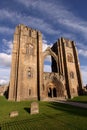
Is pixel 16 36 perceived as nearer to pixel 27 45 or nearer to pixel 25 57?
pixel 27 45

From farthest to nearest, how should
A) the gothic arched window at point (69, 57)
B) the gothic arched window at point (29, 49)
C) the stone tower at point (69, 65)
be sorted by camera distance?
the gothic arched window at point (69, 57) < the stone tower at point (69, 65) < the gothic arched window at point (29, 49)

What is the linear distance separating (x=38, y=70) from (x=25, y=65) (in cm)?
339

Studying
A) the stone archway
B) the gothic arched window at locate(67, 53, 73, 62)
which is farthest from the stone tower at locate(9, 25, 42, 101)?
the gothic arched window at locate(67, 53, 73, 62)

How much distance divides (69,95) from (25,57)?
14.9 metres

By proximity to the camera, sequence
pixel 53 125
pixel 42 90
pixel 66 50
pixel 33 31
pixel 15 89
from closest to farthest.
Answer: pixel 53 125, pixel 15 89, pixel 42 90, pixel 33 31, pixel 66 50

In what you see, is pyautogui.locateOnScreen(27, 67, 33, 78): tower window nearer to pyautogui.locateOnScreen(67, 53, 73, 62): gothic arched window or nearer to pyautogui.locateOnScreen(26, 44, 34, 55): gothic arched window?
pyautogui.locateOnScreen(26, 44, 34, 55): gothic arched window

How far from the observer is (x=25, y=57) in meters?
27.0

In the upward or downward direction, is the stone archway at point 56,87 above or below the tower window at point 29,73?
below

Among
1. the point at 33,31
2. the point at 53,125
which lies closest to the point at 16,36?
the point at 33,31

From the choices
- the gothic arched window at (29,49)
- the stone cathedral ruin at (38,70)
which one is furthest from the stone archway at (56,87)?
the gothic arched window at (29,49)

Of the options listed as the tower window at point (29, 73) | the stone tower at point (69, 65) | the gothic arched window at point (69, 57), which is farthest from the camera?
the gothic arched window at point (69, 57)

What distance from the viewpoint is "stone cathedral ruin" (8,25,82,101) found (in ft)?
Result: 79.3

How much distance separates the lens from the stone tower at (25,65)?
76.9 feet

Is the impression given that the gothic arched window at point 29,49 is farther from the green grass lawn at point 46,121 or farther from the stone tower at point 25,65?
the green grass lawn at point 46,121
